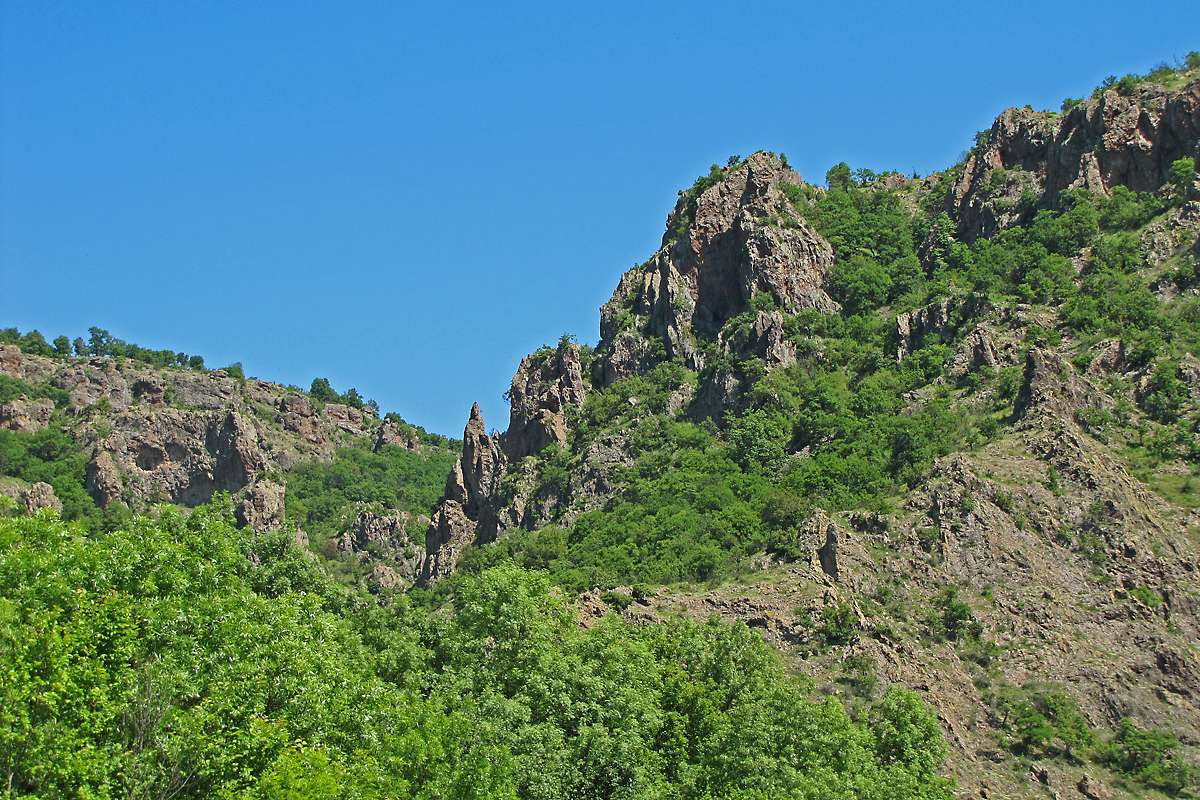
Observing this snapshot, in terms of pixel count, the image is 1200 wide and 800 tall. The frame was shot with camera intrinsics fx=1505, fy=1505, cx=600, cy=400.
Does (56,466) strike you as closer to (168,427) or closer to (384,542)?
(168,427)

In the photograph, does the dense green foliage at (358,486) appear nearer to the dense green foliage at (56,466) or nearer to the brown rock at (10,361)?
the dense green foliage at (56,466)

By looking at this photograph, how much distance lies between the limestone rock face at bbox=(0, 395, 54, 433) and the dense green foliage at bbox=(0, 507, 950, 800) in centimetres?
8356

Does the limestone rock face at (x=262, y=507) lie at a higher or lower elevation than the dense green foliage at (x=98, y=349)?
lower

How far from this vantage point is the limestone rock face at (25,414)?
481ft

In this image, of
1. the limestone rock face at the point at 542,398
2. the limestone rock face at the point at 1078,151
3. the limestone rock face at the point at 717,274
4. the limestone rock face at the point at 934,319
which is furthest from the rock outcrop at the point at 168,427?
the limestone rock face at the point at 1078,151

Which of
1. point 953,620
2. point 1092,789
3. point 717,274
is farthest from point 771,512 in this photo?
point 717,274

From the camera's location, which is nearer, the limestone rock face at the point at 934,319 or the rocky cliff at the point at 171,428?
the limestone rock face at the point at 934,319

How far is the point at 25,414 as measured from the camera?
489ft

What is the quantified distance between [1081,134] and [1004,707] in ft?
211

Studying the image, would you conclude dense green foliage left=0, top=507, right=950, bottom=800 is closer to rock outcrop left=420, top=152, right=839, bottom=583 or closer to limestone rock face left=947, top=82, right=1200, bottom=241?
rock outcrop left=420, top=152, right=839, bottom=583

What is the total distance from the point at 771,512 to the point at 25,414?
3306 inches

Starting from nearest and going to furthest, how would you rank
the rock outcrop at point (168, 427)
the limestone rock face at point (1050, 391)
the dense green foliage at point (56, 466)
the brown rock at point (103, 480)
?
1. the limestone rock face at point (1050, 391)
2. the dense green foliage at point (56, 466)
3. the brown rock at point (103, 480)
4. the rock outcrop at point (168, 427)

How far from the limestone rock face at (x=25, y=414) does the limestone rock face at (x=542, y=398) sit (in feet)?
163

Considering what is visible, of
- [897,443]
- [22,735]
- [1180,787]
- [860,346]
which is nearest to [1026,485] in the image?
[897,443]
